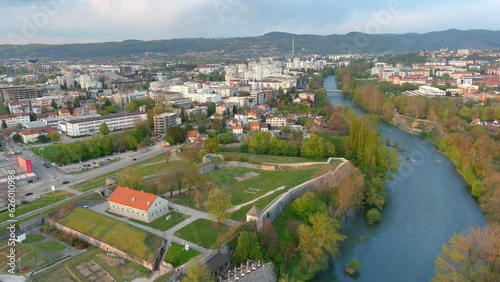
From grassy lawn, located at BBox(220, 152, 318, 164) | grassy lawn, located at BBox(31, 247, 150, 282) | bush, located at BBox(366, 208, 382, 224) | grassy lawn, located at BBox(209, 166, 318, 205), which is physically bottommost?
bush, located at BBox(366, 208, 382, 224)

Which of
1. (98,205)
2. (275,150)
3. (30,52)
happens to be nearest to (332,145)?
(275,150)

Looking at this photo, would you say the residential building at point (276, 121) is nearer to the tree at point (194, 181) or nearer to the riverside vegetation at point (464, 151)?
the riverside vegetation at point (464, 151)

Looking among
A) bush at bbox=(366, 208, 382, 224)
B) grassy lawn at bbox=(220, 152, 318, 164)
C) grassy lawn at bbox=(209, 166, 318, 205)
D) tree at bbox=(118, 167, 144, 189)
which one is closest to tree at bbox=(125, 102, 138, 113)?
grassy lawn at bbox=(220, 152, 318, 164)

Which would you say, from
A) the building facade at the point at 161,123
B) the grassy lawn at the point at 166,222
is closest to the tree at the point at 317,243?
the grassy lawn at the point at 166,222

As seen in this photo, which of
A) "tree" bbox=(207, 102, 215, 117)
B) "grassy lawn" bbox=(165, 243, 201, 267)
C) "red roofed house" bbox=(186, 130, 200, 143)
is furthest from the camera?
"tree" bbox=(207, 102, 215, 117)

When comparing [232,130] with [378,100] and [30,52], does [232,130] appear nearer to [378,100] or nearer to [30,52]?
[378,100]

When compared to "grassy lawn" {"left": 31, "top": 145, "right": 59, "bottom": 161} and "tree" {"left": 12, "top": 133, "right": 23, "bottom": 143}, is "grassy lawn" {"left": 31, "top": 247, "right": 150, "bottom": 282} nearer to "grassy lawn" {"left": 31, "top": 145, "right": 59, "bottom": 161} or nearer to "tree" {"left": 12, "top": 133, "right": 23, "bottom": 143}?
"grassy lawn" {"left": 31, "top": 145, "right": 59, "bottom": 161}

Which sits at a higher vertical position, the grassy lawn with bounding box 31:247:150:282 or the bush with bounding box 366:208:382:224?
the grassy lawn with bounding box 31:247:150:282
